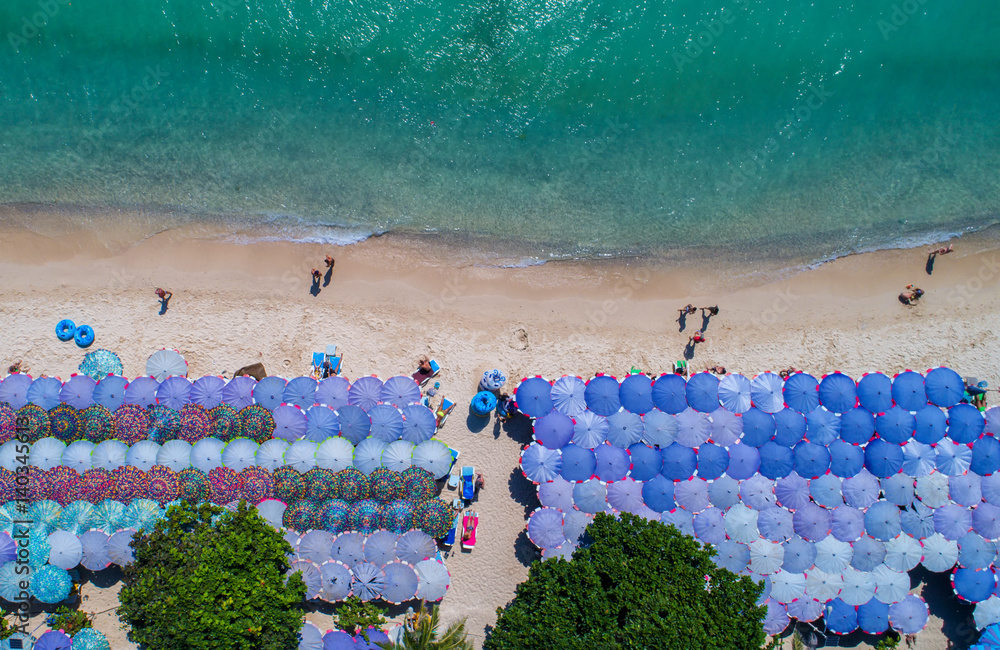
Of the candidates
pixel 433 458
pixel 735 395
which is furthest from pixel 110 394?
pixel 735 395

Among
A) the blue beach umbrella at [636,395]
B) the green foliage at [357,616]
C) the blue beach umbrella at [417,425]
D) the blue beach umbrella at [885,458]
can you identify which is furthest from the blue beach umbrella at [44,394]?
the blue beach umbrella at [885,458]

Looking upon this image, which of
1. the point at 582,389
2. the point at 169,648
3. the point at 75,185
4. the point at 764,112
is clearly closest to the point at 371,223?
the point at 582,389

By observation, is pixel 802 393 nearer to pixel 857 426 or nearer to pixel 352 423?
pixel 857 426

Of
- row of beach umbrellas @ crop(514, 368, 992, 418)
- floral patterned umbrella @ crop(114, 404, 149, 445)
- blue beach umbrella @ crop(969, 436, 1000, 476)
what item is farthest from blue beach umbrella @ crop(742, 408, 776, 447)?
floral patterned umbrella @ crop(114, 404, 149, 445)

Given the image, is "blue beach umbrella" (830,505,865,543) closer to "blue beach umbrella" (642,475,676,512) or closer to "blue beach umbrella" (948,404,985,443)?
"blue beach umbrella" (948,404,985,443)

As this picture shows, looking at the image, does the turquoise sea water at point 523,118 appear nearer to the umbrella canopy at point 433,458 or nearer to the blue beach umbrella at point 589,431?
the blue beach umbrella at point 589,431
